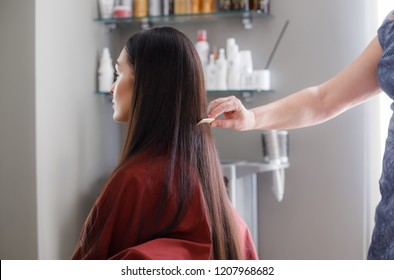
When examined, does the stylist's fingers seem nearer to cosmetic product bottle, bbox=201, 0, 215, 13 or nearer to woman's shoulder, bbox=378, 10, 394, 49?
woman's shoulder, bbox=378, 10, 394, 49

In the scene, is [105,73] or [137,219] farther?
[105,73]

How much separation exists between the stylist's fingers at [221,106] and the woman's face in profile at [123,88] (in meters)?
0.19

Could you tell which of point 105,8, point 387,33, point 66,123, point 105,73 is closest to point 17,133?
point 66,123

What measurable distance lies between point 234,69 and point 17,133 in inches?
36.1

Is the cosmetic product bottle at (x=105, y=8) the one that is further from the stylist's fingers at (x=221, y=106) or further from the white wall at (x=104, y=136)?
the stylist's fingers at (x=221, y=106)

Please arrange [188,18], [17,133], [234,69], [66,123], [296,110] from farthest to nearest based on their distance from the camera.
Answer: [188,18] < [234,69] < [66,123] < [17,133] < [296,110]

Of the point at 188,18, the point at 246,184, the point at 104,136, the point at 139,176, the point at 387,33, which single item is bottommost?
the point at 246,184

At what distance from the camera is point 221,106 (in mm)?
1195

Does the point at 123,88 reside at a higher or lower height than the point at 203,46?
lower

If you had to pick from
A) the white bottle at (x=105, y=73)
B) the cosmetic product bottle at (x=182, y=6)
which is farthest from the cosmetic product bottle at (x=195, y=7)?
the white bottle at (x=105, y=73)

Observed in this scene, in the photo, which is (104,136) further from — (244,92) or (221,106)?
(221,106)

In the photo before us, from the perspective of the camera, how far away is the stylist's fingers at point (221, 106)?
3.88 feet

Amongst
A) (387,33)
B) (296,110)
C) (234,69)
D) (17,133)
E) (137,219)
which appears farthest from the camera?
(234,69)

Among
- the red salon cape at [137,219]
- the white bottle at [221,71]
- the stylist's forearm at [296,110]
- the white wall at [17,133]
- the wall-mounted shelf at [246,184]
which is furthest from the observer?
the white bottle at [221,71]
